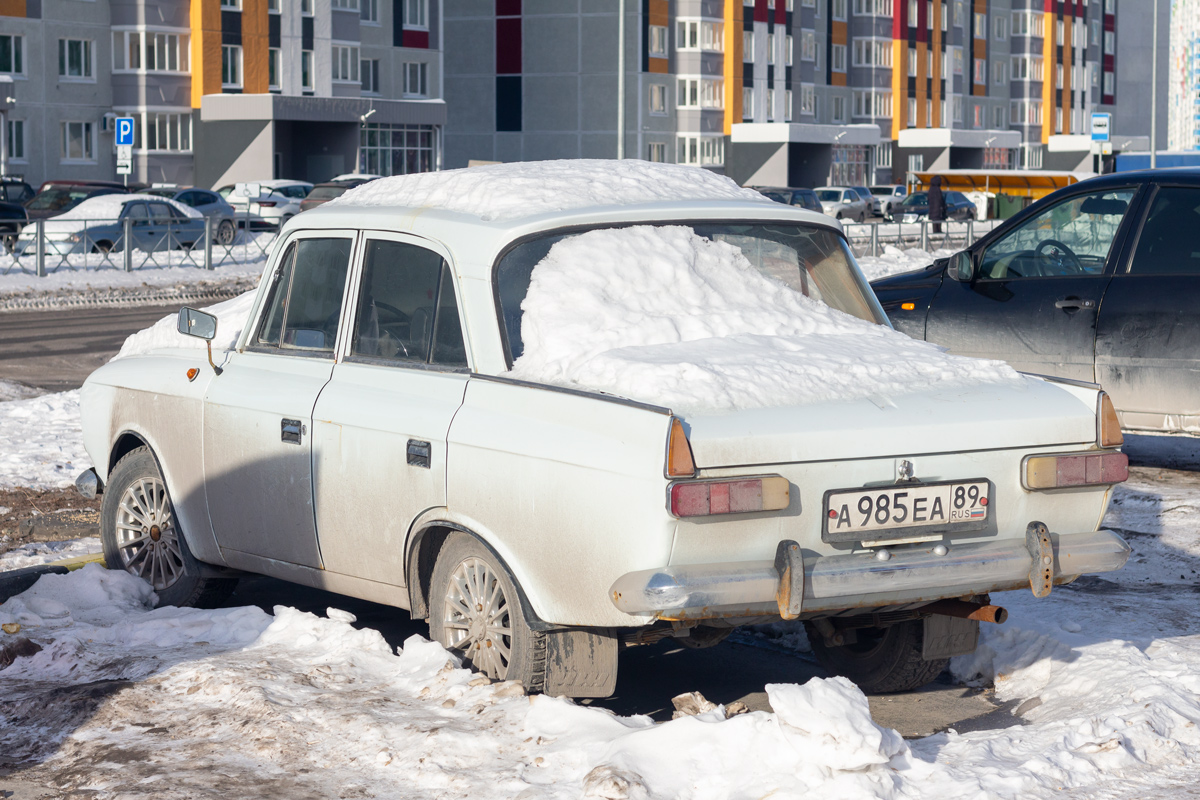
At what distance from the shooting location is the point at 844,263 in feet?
18.8

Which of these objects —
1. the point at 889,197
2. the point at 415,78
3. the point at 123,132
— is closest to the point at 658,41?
the point at 415,78

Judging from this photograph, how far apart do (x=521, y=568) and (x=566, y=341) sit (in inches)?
29.3

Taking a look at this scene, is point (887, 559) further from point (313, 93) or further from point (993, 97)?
point (993, 97)

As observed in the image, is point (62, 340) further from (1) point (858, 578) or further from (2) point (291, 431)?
(1) point (858, 578)

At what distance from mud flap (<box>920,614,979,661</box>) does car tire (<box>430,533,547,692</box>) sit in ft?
4.59

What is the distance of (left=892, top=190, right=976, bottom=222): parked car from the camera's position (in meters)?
62.9

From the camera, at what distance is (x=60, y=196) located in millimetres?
39625

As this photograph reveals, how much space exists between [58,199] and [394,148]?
100 ft

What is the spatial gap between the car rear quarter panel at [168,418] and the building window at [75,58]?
55275 mm

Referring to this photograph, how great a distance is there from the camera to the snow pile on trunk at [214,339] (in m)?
6.28

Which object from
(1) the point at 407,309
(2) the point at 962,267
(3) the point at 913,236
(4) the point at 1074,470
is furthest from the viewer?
(3) the point at 913,236

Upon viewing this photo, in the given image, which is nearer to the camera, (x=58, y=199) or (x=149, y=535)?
(x=149, y=535)

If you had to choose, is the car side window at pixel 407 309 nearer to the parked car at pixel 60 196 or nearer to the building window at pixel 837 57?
the parked car at pixel 60 196

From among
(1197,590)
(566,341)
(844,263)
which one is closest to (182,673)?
(566,341)
